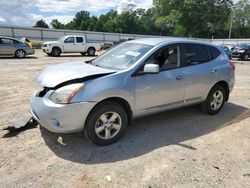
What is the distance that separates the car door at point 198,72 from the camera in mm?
5086

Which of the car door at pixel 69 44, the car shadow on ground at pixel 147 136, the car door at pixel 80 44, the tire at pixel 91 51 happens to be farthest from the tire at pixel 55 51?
the car shadow on ground at pixel 147 136

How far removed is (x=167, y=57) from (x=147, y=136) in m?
1.52

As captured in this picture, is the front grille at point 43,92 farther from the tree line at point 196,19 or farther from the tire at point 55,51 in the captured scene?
the tree line at point 196,19

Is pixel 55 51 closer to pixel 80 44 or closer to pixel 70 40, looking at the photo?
pixel 70 40

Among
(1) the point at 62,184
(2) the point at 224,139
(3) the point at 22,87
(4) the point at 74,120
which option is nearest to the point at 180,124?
(2) the point at 224,139

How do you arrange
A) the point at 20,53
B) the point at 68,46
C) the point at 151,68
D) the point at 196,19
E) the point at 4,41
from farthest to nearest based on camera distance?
the point at 196,19 → the point at 68,46 → the point at 20,53 → the point at 4,41 → the point at 151,68

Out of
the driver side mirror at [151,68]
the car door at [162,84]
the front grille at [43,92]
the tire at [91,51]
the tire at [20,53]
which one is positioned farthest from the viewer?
the tire at [91,51]

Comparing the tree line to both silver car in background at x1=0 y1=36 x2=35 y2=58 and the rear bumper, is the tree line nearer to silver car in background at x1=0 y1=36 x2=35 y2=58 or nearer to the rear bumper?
silver car in background at x1=0 y1=36 x2=35 y2=58

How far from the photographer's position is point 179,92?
493cm

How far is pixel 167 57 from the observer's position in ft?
15.9

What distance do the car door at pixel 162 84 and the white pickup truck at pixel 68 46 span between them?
17.5m

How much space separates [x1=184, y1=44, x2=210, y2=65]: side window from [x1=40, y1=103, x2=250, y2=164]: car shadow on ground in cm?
124

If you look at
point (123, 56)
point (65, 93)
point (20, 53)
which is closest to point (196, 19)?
point (20, 53)

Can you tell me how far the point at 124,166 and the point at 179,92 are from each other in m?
1.99
